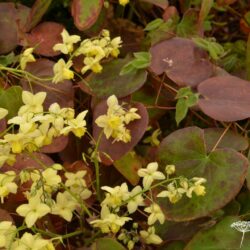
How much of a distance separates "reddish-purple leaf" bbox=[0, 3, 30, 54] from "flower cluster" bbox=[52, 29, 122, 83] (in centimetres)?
19

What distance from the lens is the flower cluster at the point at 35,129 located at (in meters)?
0.94

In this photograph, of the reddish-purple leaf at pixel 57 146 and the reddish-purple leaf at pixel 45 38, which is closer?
the reddish-purple leaf at pixel 57 146

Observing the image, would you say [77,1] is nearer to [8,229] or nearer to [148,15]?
[148,15]

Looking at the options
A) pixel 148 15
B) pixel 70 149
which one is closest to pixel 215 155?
pixel 70 149

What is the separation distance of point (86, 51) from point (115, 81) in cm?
10

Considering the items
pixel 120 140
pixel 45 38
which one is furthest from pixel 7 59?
pixel 120 140

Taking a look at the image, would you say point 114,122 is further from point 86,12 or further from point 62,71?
point 86,12

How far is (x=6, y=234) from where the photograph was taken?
0.94 m

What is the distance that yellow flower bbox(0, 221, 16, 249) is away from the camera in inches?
36.0

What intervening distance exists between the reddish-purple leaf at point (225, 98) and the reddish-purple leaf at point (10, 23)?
0.41 metres

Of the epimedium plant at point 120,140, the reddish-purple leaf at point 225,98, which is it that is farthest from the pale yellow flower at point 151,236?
the reddish-purple leaf at point 225,98

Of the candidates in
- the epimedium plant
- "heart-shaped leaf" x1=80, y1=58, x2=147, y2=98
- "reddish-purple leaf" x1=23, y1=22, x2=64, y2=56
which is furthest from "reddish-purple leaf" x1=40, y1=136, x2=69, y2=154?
"reddish-purple leaf" x1=23, y1=22, x2=64, y2=56

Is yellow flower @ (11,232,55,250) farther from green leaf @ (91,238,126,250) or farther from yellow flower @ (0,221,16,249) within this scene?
green leaf @ (91,238,126,250)

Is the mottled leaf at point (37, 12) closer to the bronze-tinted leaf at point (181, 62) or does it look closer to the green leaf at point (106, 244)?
the bronze-tinted leaf at point (181, 62)
